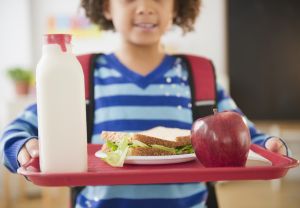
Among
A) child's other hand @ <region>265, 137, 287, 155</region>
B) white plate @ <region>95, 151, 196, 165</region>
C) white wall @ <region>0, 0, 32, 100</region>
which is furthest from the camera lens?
white wall @ <region>0, 0, 32, 100</region>

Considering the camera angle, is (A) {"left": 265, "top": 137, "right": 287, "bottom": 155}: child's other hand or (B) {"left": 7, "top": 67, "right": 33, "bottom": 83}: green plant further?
(B) {"left": 7, "top": 67, "right": 33, "bottom": 83}: green plant

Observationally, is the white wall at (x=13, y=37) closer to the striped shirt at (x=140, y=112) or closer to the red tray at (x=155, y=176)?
the striped shirt at (x=140, y=112)

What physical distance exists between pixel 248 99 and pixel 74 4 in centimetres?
176

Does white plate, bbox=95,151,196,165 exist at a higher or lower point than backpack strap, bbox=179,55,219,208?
lower

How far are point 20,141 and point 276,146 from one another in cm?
52

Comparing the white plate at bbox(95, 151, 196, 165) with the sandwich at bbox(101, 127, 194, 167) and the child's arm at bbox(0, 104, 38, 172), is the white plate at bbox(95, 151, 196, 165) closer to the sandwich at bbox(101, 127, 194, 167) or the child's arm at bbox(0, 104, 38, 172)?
the sandwich at bbox(101, 127, 194, 167)

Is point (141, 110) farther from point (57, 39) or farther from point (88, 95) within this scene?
point (57, 39)

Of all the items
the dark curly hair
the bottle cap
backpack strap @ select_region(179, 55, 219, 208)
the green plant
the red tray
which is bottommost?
the green plant

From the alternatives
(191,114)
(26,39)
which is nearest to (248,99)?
(26,39)

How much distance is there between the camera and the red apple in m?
0.69

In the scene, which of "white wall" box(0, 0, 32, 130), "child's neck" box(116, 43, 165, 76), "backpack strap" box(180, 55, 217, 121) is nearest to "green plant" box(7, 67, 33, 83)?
"white wall" box(0, 0, 32, 130)

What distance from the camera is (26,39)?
3531 mm

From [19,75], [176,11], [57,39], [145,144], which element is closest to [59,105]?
[57,39]

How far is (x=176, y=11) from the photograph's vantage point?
1.23m
